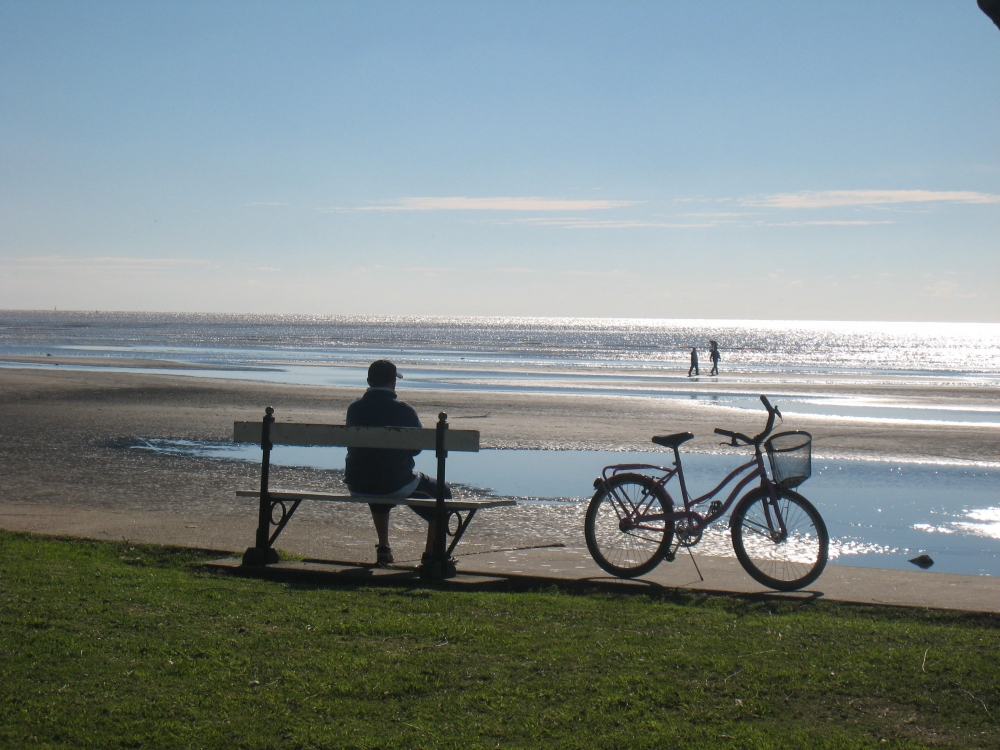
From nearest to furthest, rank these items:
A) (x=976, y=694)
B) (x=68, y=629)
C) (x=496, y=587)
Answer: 1. (x=976, y=694)
2. (x=68, y=629)
3. (x=496, y=587)

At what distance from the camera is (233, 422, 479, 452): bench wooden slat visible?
6.68 metres

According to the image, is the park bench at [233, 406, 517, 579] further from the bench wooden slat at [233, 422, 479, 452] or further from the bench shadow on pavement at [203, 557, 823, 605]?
the bench shadow on pavement at [203, 557, 823, 605]

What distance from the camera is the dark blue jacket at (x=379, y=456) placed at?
725 cm

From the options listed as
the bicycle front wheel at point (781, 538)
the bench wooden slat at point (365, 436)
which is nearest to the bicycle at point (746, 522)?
the bicycle front wheel at point (781, 538)

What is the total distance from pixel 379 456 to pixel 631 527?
75.2 inches

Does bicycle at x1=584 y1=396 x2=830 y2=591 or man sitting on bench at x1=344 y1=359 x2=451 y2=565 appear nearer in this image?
bicycle at x1=584 y1=396 x2=830 y2=591

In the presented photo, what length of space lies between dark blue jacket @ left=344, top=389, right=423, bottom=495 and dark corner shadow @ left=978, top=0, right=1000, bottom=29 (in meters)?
4.72

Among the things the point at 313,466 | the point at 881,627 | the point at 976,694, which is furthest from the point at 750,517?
the point at 313,466

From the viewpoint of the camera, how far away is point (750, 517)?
6957 millimetres

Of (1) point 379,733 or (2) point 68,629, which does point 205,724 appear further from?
(2) point 68,629

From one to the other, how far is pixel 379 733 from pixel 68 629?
2.10m

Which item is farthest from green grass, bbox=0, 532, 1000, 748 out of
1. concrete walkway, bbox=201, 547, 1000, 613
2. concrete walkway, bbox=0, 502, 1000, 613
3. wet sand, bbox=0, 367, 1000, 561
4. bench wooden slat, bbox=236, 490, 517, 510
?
wet sand, bbox=0, 367, 1000, 561

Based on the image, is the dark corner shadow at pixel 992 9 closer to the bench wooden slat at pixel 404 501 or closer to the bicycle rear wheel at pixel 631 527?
the bicycle rear wheel at pixel 631 527

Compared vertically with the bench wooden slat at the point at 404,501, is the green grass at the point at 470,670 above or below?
below
